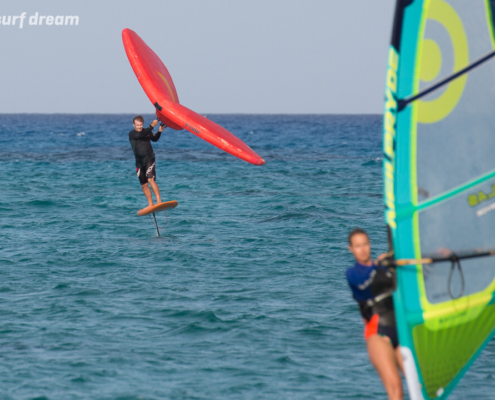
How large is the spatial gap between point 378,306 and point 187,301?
630 cm

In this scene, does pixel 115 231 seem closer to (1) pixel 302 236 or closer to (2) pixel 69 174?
(1) pixel 302 236

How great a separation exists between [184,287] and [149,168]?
117 inches

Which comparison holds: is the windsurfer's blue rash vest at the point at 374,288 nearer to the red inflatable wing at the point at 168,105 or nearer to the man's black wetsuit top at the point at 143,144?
the red inflatable wing at the point at 168,105

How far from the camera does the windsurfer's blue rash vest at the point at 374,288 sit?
18.1 feet

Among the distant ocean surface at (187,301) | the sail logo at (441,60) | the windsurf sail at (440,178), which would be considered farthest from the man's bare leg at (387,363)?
the distant ocean surface at (187,301)

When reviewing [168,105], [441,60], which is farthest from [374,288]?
[168,105]

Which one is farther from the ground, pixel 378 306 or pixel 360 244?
pixel 360 244

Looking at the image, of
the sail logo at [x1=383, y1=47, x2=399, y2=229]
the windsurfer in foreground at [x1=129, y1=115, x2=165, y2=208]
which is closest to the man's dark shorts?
the windsurfer in foreground at [x1=129, y1=115, x2=165, y2=208]

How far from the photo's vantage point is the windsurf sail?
534cm

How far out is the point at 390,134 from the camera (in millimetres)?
5359

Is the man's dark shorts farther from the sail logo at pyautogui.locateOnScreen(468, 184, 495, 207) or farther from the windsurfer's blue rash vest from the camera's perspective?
the sail logo at pyautogui.locateOnScreen(468, 184, 495, 207)

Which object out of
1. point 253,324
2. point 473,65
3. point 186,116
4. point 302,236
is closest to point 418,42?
point 473,65

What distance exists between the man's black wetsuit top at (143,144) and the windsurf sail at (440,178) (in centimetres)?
859

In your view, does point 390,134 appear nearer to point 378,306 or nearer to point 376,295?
point 376,295
